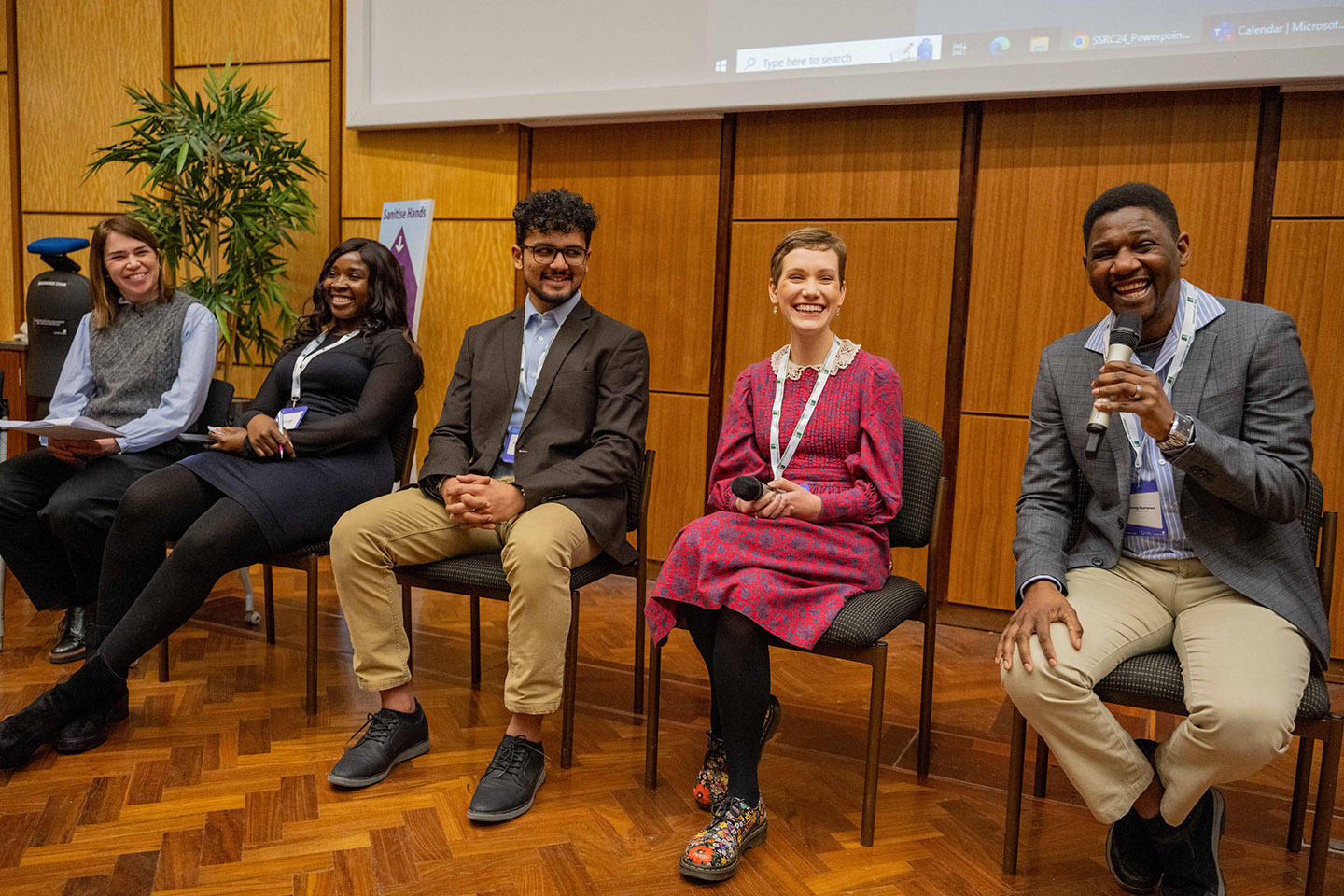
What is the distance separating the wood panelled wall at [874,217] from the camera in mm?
3312

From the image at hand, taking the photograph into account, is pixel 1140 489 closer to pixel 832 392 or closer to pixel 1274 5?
pixel 832 392

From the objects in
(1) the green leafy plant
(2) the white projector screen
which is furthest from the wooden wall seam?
(2) the white projector screen

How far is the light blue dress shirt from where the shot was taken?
121 inches

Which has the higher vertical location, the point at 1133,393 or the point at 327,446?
the point at 1133,393

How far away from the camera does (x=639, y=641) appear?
2740 millimetres

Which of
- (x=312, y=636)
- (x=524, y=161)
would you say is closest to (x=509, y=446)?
(x=312, y=636)

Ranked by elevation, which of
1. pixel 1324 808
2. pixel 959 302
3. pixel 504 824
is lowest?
pixel 504 824

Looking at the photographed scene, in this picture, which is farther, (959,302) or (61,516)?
(959,302)

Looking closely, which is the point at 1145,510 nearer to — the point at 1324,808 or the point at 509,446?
the point at 1324,808

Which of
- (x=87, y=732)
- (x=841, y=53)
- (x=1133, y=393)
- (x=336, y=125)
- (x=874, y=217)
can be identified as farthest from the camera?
(x=336, y=125)

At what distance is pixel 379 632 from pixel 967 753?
161 centimetres

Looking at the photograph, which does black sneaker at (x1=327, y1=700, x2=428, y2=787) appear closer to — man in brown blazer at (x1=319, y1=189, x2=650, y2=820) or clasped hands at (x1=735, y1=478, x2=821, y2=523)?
man in brown blazer at (x1=319, y1=189, x2=650, y2=820)

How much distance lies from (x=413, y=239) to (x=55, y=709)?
2.60 metres

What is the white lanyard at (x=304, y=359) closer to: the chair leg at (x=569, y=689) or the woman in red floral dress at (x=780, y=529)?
the chair leg at (x=569, y=689)
